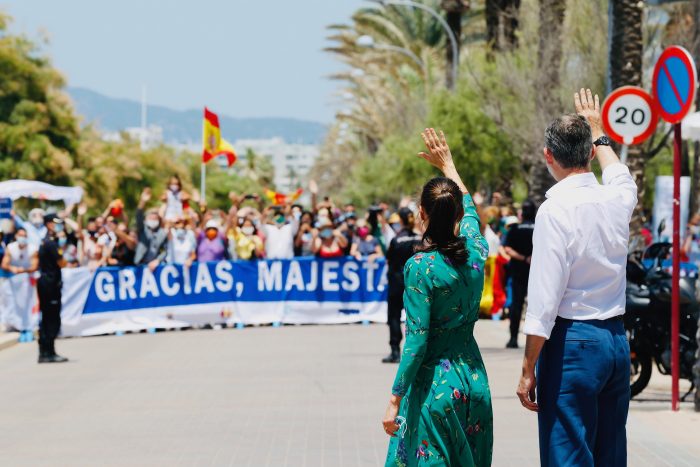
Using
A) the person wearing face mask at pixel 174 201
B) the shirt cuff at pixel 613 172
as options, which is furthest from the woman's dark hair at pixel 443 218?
the person wearing face mask at pixel 174 201

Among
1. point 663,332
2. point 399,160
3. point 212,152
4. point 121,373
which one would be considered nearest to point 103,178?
point 399,160

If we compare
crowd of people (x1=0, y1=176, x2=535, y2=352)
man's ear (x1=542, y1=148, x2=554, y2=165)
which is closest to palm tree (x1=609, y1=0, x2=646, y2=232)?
crowd of people (x1=0, y1=176, x2=535, y2=352)

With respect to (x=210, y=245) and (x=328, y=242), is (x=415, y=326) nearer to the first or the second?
(x=210, y=245)

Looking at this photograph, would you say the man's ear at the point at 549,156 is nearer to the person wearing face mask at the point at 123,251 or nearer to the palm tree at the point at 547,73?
the person wearing face mask at the point at 123,251

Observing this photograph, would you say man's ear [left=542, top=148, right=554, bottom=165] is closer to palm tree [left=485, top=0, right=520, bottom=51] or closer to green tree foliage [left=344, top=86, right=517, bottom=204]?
palm tree [left=485, top=0, right=520, bottom=51]

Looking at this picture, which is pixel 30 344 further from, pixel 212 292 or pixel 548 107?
pixel 548 107

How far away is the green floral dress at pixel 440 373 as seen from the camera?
5418mm

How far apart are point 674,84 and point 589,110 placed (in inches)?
206

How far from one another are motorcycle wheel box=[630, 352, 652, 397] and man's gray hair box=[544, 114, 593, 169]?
20.4ft

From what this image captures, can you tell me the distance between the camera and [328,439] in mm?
9797

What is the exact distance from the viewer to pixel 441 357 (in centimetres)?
550

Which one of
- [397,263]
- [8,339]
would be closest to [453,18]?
[8,339]

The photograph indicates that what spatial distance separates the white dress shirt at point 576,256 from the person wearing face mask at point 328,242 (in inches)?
685

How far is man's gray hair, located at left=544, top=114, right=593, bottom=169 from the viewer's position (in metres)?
5.39
